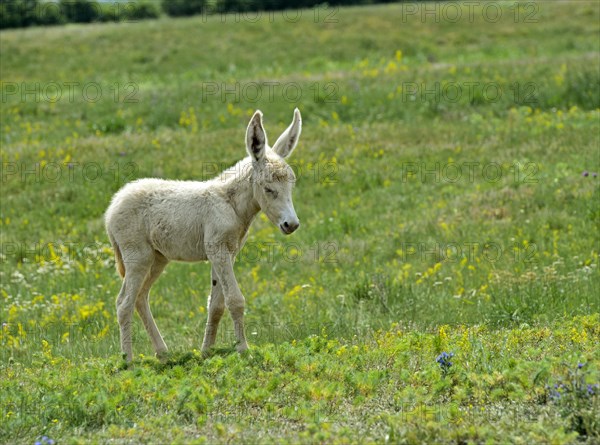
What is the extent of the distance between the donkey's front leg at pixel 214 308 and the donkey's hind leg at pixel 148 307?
0.58 meters

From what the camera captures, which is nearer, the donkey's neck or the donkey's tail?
the donkey's neck

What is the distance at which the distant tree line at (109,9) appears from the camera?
187 ft

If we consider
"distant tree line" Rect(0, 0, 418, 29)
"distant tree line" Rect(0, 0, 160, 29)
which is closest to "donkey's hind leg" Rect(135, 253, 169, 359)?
"distant tree line" Rect(0, 0, 160, 29)

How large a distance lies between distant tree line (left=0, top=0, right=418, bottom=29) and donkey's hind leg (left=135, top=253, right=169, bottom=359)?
4757cm

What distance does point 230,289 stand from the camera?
8.38 metres

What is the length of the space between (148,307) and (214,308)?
1.00m

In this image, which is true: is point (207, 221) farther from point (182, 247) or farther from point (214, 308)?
point (214, 308)

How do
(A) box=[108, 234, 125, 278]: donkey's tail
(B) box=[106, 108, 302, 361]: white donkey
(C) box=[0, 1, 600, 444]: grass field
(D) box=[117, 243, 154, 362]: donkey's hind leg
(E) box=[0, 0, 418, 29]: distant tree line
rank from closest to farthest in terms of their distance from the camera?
(C) box=[0, 1, 600, 444]: grass field
(B) box=[106, 108, 302, 361]: white donkey
(D) box=[117, 243, 154, 362]: donkey's hind leg
(A) box=[108, 234, 125, 278]: donkey's tail
(E) box=[0, 0, 418, 29]: distant tree line

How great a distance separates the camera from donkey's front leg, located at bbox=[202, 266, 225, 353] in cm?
876

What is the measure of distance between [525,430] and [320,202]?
1149 cm
